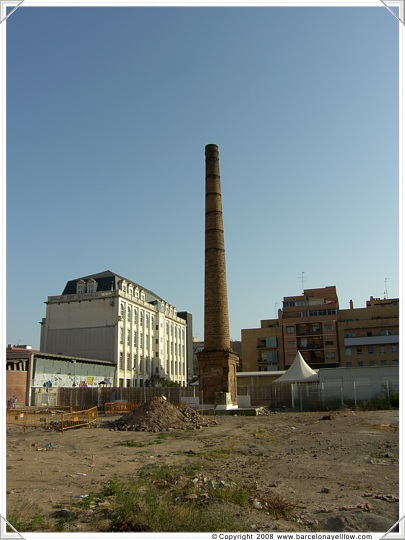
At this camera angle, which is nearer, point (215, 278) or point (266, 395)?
point (215, 278)

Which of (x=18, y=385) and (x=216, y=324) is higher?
(x=216, y=324)

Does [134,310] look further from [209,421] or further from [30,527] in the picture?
[30,527]

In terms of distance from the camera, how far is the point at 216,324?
34062mm

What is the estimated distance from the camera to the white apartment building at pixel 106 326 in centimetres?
5056

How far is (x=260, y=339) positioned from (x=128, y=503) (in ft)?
210

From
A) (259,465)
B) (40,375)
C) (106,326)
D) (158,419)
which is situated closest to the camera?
(259,465)

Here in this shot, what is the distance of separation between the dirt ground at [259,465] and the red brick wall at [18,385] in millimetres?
11519

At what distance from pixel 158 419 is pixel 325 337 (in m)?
44.8

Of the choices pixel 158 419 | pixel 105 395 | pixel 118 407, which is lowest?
pixel 118 407

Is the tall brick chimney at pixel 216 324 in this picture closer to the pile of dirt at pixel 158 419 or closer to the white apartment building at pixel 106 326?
the pile of dirt at pixel 158 419

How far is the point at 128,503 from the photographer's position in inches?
287

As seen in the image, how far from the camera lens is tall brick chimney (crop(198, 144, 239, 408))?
3353 centimetres

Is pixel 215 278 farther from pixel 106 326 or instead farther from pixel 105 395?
pixel 106 326

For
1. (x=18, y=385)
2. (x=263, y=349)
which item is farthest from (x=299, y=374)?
(x=263, y=349)
